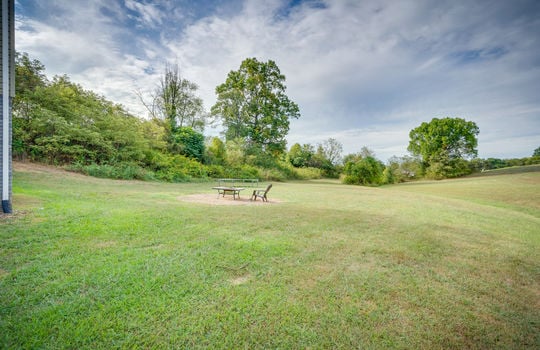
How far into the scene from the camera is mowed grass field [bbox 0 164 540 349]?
192 cm

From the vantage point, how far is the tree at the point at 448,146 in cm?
3189

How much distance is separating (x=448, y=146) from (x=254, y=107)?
1247 inches

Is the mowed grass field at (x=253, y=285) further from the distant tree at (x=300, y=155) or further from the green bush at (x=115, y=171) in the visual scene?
the distant tree at (x=300, y=155)

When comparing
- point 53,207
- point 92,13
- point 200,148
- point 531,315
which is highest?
point 92,13

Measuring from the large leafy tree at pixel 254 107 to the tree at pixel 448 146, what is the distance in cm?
2412

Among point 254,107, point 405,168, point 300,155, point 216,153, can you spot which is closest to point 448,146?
point 405,168

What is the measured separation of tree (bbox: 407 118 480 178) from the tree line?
137 millimetres

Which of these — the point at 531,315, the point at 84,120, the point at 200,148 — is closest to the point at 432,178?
the point at 200,148

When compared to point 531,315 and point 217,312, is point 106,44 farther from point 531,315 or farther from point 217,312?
point 531,315

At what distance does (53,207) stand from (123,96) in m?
Answer: 20.1

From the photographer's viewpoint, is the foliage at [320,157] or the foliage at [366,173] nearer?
the foliage at [366,173]

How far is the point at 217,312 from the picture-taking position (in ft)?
7.17

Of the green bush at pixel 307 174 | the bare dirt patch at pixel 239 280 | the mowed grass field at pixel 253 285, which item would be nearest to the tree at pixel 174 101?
the green bush at pixel 307 174

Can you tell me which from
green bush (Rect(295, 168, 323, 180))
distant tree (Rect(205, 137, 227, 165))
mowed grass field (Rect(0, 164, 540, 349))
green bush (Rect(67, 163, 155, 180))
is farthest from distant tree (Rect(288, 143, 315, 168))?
mowed grass field (Rect(0, 164, 540, 349))
